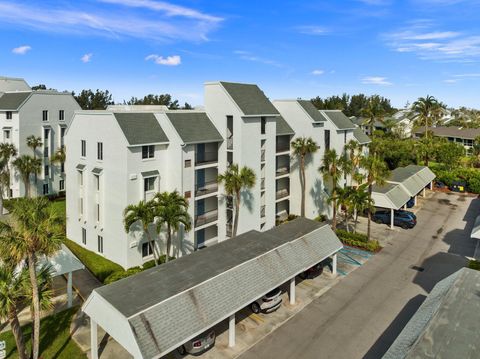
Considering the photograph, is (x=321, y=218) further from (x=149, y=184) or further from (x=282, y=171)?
(x=149, y=184)

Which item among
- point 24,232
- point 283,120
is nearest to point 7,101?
point 283,120

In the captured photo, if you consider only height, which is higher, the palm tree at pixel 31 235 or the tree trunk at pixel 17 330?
the palm tree at pixel 31 235

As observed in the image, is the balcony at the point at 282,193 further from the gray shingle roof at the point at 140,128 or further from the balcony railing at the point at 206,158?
the gray shingle roof at the point at 140,128

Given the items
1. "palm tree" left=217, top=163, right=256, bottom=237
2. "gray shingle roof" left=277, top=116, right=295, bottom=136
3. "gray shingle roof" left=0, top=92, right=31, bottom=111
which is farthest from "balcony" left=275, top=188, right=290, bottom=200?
"gray shingle roof" left=0, top=92, right=31, bottom=111

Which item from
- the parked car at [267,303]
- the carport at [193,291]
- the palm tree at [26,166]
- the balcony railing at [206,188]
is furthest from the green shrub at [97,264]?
the palm tree at [26,166]

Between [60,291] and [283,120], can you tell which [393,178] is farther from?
[60,291]
